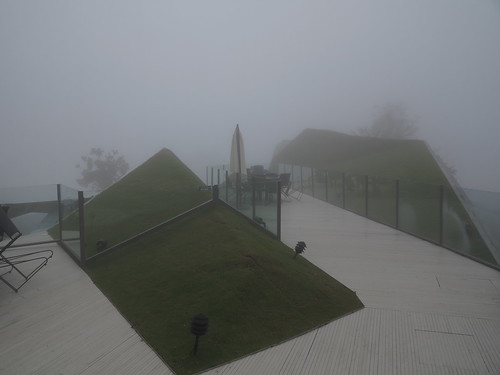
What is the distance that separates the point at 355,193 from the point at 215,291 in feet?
31.8

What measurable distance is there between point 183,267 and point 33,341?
85.3 inches

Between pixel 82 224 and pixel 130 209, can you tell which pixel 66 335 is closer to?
pixel 82 224

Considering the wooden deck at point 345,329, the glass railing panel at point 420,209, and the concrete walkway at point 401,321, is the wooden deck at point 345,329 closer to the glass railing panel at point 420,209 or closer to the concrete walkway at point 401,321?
the concrete walkway at point 401,321

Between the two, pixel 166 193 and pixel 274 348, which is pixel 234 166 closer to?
pixel 166 193

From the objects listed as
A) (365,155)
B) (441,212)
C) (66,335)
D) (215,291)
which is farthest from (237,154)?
(365,155)

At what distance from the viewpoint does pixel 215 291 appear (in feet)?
17.0

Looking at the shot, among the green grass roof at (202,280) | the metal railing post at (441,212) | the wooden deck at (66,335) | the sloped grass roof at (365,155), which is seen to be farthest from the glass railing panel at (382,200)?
the wooden deck at (66,335)

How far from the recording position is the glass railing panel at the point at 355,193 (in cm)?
1325

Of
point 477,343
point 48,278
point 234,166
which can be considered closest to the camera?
point 477,343

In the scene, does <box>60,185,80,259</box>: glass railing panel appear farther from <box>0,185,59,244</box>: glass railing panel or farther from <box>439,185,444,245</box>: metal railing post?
<box>439,185,444,245</box>: metal railing post

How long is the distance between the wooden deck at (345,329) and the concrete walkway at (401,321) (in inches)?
0.5

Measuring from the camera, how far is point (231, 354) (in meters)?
4.01

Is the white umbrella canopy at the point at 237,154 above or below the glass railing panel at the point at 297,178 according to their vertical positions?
above

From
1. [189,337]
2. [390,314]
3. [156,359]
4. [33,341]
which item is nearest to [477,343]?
[390,314]
